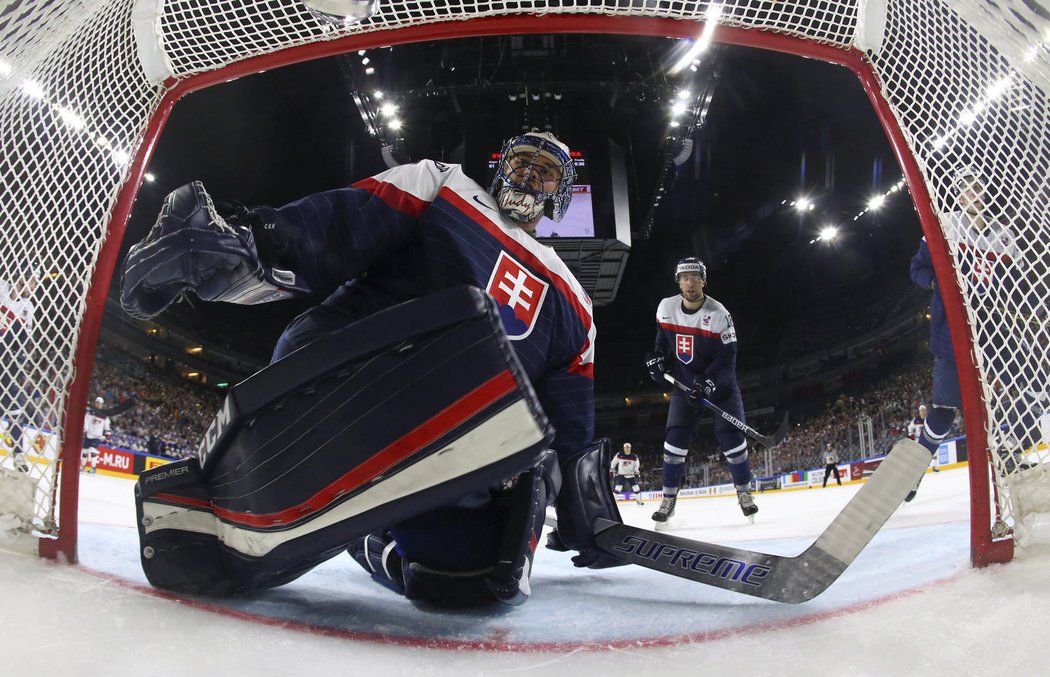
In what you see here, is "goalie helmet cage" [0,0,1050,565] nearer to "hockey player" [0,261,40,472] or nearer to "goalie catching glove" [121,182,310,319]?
"hockey player" [0,261,40,472]

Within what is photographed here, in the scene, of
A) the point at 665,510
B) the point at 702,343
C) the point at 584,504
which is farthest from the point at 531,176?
the point at 665,510

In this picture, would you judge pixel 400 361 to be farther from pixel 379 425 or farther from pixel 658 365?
pixel 658 365

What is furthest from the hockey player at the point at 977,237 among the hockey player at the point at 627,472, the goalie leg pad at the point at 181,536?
the hockey player at the point at 627,472

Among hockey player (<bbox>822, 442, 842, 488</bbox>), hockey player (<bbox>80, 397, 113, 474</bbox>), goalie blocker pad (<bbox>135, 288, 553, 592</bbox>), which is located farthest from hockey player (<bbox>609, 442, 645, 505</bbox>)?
goalie blocker pad (<bbox>135, 288, 553, 592</bbox>)

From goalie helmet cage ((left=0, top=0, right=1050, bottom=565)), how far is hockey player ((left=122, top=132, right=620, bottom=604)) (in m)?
0.37

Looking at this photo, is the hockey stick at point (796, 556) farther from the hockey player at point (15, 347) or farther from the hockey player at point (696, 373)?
the hockey player at point (696, 373)

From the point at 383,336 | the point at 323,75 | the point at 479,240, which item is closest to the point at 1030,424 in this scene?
the point at 479,240

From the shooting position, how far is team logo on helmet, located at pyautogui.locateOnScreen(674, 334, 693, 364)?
3.72m

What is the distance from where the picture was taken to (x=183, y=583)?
0.90 metres

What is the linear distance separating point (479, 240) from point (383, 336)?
22.3 inches

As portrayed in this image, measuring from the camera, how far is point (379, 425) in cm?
72

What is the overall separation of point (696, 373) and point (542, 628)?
9.74 feet

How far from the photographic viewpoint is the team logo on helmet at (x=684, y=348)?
3.72 m

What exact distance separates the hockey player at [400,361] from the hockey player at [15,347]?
1.65ft
